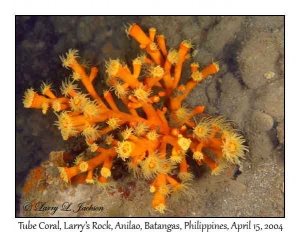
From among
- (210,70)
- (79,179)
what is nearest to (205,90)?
(210,70)

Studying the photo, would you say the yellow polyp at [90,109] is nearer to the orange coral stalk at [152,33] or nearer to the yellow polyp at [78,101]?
the yellow polyp at [78,101]

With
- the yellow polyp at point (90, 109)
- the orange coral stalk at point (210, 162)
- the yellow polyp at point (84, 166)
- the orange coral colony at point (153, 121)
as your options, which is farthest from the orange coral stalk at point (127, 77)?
the orange coral stalk at point (210, 162)

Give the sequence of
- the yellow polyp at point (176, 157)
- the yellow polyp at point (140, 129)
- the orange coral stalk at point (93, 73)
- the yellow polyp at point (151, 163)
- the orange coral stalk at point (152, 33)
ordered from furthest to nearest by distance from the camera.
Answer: the orange coral stalk at point (93, 73)
the orange coral stalk at point (152, 33)
the yellow polyp at point (140, 129)
the yellow polyp at point (176, 157)
the yellow polyp at point (151, 163)

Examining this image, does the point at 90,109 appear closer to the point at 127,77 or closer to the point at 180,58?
the point at 127,77

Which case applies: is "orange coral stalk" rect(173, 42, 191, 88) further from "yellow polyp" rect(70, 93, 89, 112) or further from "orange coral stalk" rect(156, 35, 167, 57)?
"yellow polyp" rect(70, 93, 89, 112)
